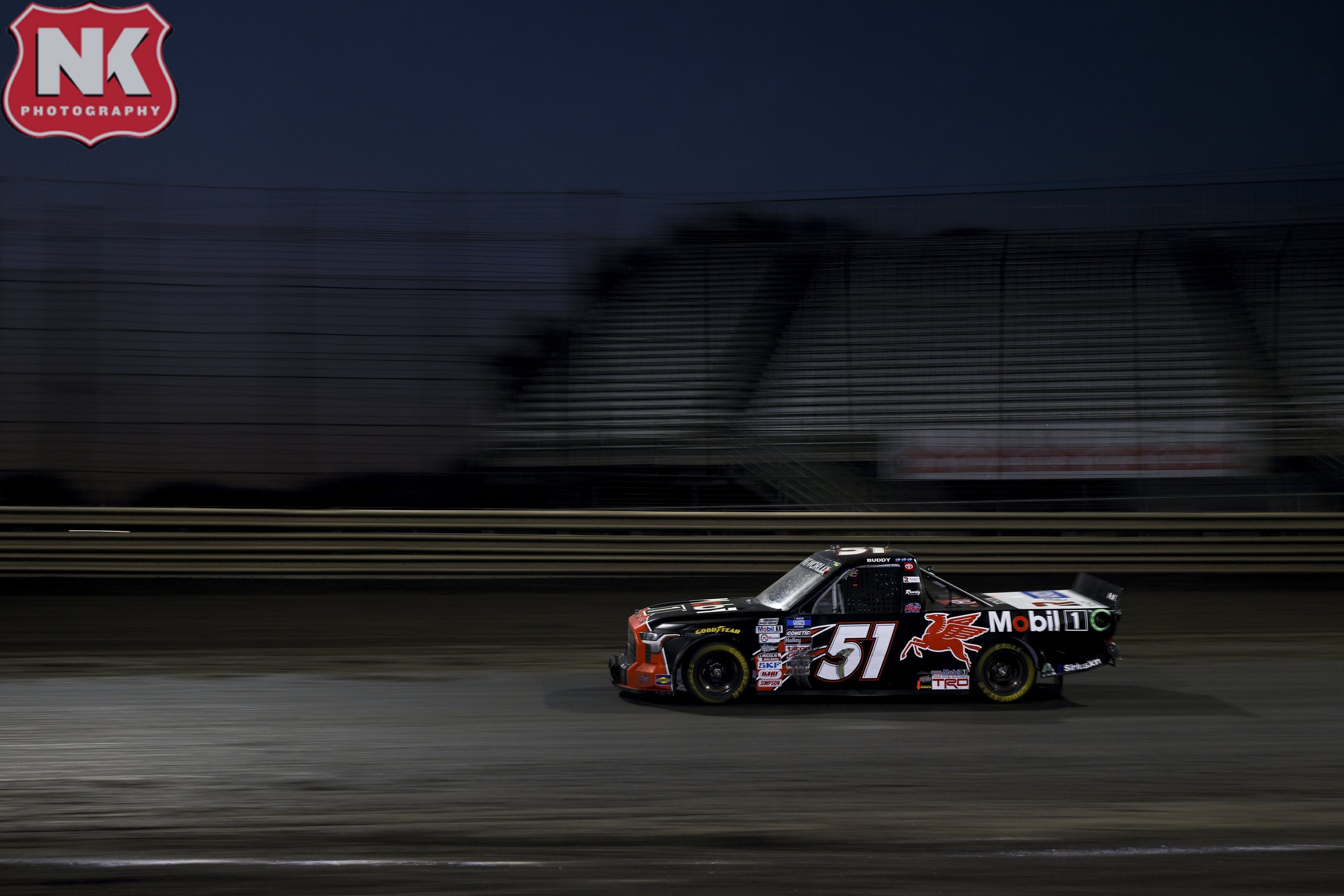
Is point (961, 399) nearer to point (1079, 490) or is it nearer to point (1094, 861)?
point (1079, 490)

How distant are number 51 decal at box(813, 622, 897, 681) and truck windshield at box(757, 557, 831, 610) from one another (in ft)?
1.20

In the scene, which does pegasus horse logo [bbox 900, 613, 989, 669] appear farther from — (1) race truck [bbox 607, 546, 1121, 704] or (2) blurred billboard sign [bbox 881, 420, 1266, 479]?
(2) blurred billboard sign [bbox 881, 420, 1266, 479]

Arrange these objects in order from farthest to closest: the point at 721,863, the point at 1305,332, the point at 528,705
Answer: the point at 1305,332 < the point at 528,705 < the point at 721,863

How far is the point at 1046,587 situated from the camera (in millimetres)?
15297

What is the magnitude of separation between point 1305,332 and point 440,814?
50.6 ft

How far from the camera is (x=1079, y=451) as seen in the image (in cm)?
1619

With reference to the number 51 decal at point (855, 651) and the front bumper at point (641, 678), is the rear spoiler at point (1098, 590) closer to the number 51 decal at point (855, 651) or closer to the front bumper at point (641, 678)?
the number 51 decal at point (855, 651)

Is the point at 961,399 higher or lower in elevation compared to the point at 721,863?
higher

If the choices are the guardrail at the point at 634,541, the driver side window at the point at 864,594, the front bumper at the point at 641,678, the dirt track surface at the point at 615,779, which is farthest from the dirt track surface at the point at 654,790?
the guardrail at the point at 634,541

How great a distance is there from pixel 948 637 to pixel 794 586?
1103 mm

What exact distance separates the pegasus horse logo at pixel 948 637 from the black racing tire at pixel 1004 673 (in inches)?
4.0

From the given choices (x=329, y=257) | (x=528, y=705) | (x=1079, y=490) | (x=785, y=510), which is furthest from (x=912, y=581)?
(x=329, y=257)

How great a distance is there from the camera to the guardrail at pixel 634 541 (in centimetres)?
1498

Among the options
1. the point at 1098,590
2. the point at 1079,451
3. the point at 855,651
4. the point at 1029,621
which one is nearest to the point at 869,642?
the point at 855,651
